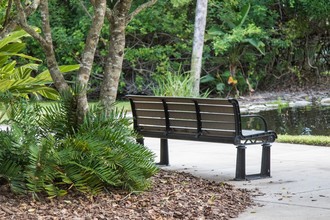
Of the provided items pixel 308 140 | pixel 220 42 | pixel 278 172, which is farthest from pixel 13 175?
pixel 220 42

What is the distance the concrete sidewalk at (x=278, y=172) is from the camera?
23.0ft

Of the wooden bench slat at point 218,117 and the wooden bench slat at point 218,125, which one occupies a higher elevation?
the wooden bench slat at point 218,117

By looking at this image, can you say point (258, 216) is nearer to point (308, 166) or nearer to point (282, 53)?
point (308, 166)

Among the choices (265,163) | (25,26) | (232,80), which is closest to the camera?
(25,26)

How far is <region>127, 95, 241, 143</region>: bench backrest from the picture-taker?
A: 345 inches

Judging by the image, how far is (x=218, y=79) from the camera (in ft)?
89.6

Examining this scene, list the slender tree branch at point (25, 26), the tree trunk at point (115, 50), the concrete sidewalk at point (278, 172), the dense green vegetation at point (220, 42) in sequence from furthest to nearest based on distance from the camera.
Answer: the dense green vegetation at point (220, 42)
the tree trunk at point (115, 50)
the slender tree branch at point (25, 26)
the concrete sidewalk at point (278, 172)

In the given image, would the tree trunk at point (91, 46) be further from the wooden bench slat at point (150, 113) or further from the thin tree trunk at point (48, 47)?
the wooden bench slat at point (150, 113)

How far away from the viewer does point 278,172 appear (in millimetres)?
9266

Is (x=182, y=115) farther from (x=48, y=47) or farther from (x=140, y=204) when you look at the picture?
(x=140, y=204)

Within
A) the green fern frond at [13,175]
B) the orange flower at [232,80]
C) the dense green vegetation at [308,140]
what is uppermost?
the orange flower at [232,80]

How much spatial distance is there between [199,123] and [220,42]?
16.3 metres

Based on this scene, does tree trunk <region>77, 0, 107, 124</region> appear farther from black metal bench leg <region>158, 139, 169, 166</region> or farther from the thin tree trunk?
black metal bench leg <region>158, 139, 169, 166</region>

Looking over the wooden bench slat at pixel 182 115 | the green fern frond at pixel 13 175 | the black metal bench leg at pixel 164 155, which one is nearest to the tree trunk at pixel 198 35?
the black metal bench leg at pixel 164 155
